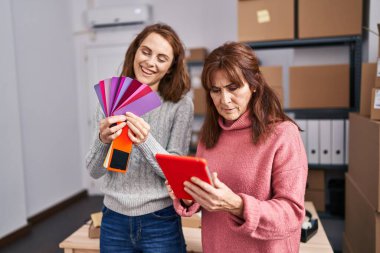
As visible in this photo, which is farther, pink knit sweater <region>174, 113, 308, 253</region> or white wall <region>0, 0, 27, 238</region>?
white wall <region>0, 0, 27, 238</region>

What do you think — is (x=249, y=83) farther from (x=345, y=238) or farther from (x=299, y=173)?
(x=345, y=238)

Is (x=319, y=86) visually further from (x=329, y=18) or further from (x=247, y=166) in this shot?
(x=247, y=166)

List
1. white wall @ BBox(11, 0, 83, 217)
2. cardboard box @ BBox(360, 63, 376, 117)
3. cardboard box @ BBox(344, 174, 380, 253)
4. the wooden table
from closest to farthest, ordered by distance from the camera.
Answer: the wooden table < cardboard box @ BBox(344, 174, 380, 253) < cardboard box @ BBox(360, 63, 376, 117) < white wall @ BBox(11, 0, 83, 217)

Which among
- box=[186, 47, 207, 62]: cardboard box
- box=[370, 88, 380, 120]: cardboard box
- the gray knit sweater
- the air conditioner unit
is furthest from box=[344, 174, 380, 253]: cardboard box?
the air conditioner unit

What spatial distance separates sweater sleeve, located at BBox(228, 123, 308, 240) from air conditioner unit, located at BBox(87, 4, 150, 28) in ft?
11.1

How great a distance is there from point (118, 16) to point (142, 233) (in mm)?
3430

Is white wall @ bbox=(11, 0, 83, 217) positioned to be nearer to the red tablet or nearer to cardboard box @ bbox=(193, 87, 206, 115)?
cardboard box @ bbox=(193, 87, 206, 115)

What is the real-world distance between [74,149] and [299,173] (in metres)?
3.72

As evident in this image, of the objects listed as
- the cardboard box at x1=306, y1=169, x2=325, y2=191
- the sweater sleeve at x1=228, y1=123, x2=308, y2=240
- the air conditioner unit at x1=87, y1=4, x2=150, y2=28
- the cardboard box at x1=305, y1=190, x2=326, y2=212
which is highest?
the air conditioner unit at x1=87, y1=4, x2=150, y2=28

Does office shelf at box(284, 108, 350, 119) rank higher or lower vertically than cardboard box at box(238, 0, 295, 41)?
lower

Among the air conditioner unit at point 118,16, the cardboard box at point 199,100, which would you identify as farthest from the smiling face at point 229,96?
the air conditioner unit at point 118,16

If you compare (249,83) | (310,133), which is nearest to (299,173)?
(249,83)

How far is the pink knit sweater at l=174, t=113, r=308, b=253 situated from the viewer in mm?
830

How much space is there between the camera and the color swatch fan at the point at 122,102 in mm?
1010
